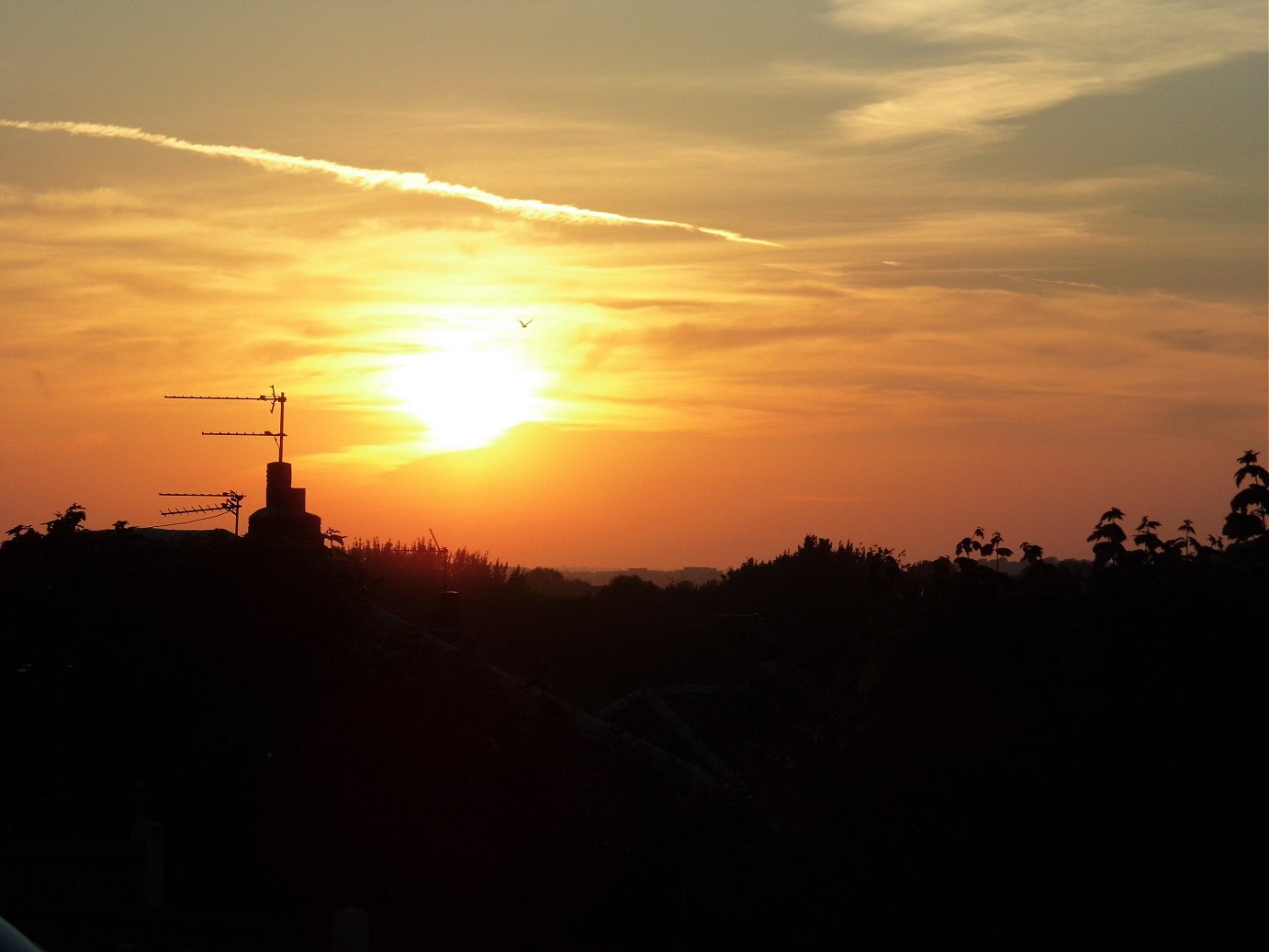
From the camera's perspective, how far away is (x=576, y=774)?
57.4ft

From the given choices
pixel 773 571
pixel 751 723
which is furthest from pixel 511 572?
pixel 751 723

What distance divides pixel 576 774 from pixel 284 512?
856cm

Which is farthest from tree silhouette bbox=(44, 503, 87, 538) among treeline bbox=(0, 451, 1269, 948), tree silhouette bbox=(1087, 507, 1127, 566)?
tree silhouette bbox=(1087, 507, 1127, 566)

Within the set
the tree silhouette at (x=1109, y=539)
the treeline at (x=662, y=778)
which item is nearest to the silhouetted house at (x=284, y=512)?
the treeline at (x=662, y=778)

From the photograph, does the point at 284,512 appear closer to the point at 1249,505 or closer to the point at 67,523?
the point at 67,523

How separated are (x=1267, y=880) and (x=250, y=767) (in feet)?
34.3

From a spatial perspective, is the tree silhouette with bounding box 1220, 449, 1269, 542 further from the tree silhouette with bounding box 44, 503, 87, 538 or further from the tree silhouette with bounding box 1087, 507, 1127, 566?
the tree silhouette with bounding box 44, 503, 87, 538

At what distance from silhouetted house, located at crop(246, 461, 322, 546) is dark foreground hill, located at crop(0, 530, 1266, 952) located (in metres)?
2.34

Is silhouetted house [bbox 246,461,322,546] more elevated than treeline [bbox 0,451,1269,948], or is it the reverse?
silhouetted house [bbox 246,461,322,546]

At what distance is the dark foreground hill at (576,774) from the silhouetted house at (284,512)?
92.2 inches

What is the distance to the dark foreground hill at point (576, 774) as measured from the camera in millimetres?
11781

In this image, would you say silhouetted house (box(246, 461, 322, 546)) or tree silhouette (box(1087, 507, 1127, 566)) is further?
silhouetted house (box(246, 461, 322, 546))

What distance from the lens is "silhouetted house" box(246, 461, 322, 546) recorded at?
23297 millimetres

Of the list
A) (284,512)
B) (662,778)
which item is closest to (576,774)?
(662,778)
